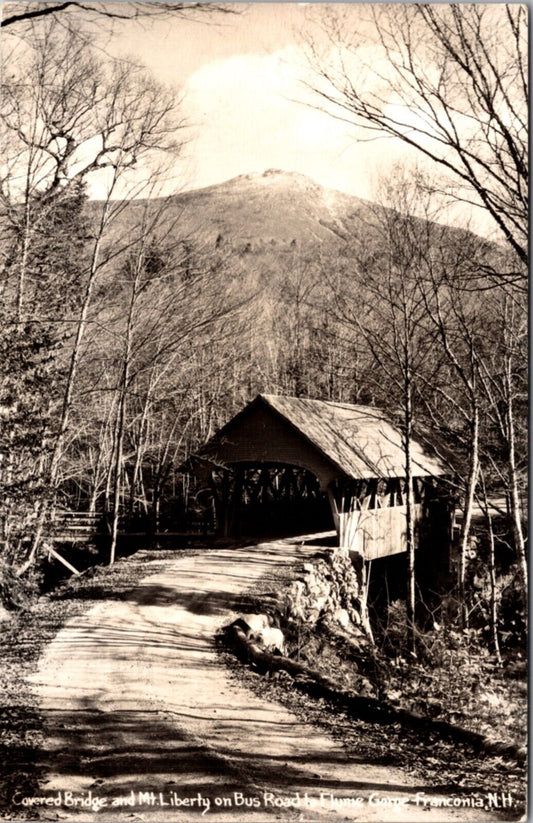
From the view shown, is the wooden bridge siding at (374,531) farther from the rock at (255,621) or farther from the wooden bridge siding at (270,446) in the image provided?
the rock at (255,621)

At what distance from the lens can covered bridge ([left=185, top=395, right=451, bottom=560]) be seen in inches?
623

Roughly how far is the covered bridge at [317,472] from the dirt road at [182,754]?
25.7 ft

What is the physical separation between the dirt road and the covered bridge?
25.7 feet

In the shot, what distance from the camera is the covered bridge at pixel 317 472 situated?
15820 millimetres

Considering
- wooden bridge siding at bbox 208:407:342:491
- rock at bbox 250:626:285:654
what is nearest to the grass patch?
wooden bridge siding at bbox 208:407:342:491

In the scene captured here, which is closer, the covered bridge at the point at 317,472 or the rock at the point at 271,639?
the rock at the point at 271,639

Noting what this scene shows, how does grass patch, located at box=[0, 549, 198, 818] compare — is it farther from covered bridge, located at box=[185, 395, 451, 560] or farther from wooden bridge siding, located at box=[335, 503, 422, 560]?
wooden bridge siding, located at box=[335, 503, 422, 560]

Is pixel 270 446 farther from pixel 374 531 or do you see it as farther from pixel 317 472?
pixel 374 531

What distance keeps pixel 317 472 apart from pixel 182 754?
10444mm

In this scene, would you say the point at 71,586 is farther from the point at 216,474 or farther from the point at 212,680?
the point at 216,474

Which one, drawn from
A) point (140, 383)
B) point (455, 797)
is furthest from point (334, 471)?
point (140, 383)

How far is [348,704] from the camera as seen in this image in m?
6.82

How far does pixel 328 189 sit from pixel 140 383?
59.6ft

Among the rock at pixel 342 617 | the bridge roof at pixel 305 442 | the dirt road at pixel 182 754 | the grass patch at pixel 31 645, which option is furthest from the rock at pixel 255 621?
the bridge roof at pixel 305 442
